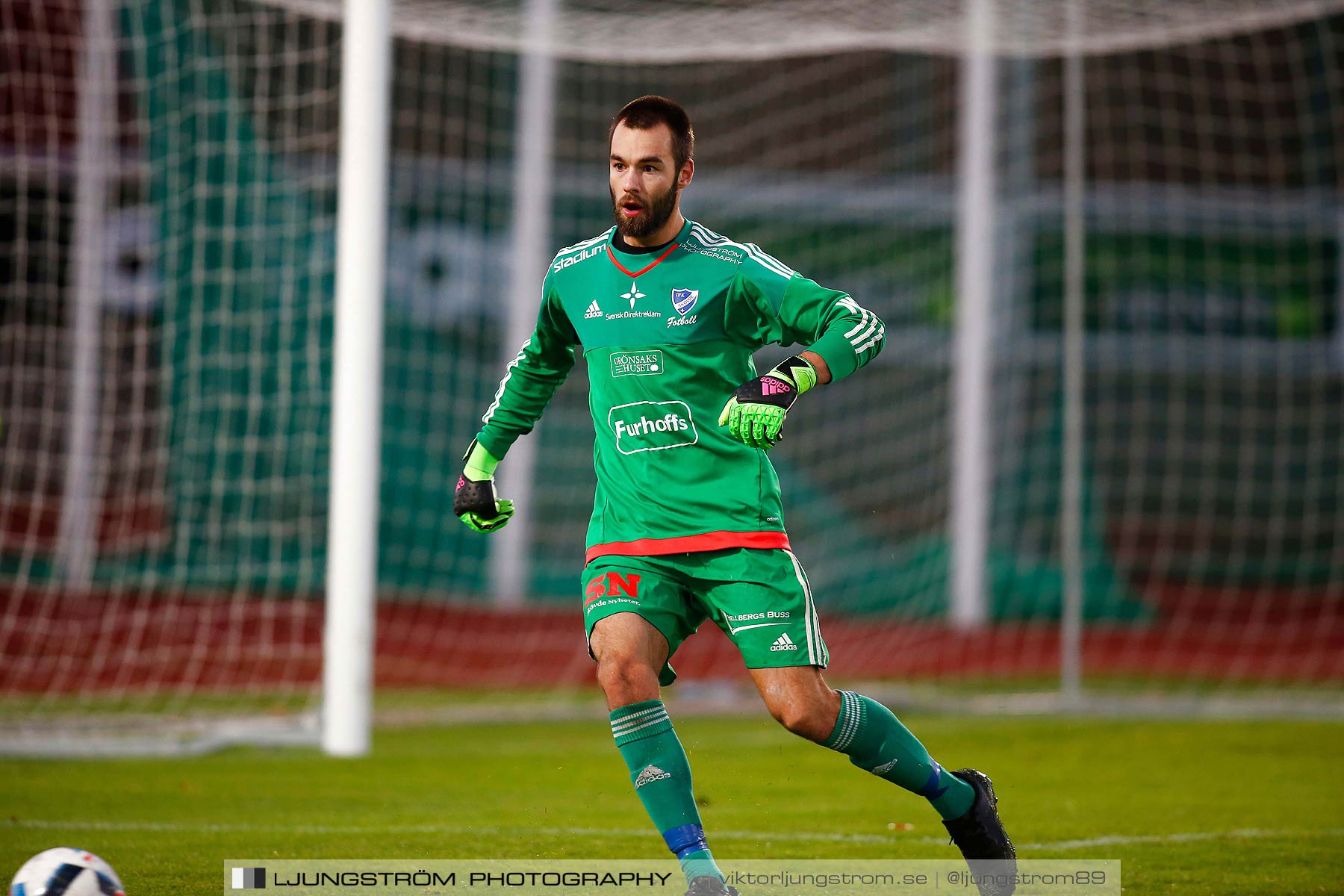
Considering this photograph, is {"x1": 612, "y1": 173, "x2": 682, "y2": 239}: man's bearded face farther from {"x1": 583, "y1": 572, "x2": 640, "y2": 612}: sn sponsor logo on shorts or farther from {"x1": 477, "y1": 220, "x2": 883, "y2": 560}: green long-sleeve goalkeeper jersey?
{"x1": 583, "y1": 572, "x2": 640, "y2": 612}: sn sponsor logo on shorts

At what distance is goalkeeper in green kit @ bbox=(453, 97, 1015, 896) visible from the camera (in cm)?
410

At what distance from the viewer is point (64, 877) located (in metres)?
3.48

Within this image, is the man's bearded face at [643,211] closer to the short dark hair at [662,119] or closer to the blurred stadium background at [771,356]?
the short dark hair at [662,119]

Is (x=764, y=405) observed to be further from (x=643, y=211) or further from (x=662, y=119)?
(x=662, y=119)

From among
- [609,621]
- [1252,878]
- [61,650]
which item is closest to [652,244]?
[609,621]

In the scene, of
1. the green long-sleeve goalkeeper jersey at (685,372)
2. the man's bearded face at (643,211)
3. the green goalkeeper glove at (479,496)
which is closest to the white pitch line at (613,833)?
the green goalkeeper glove at (479,496)

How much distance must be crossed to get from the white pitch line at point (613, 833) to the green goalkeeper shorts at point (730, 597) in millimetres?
1503

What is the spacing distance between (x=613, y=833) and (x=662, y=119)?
267 cm

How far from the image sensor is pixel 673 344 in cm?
423

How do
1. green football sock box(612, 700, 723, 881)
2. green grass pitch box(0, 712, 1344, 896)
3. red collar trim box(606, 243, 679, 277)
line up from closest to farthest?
green football sock box(612, 700, 723, 881) → red collar trim box(606, 243, 679, 277) → green grass pitch box(0, 712, 1344, 896)

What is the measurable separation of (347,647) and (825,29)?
216 inches

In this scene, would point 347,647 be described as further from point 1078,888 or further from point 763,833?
point 1078,888

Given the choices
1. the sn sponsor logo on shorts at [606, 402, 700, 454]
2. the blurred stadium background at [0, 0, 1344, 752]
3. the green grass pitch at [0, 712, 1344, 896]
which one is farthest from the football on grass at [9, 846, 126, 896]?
the blurred stadium background at [0, 0, 1344, 752]

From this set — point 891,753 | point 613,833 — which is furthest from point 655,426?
point 613,833
